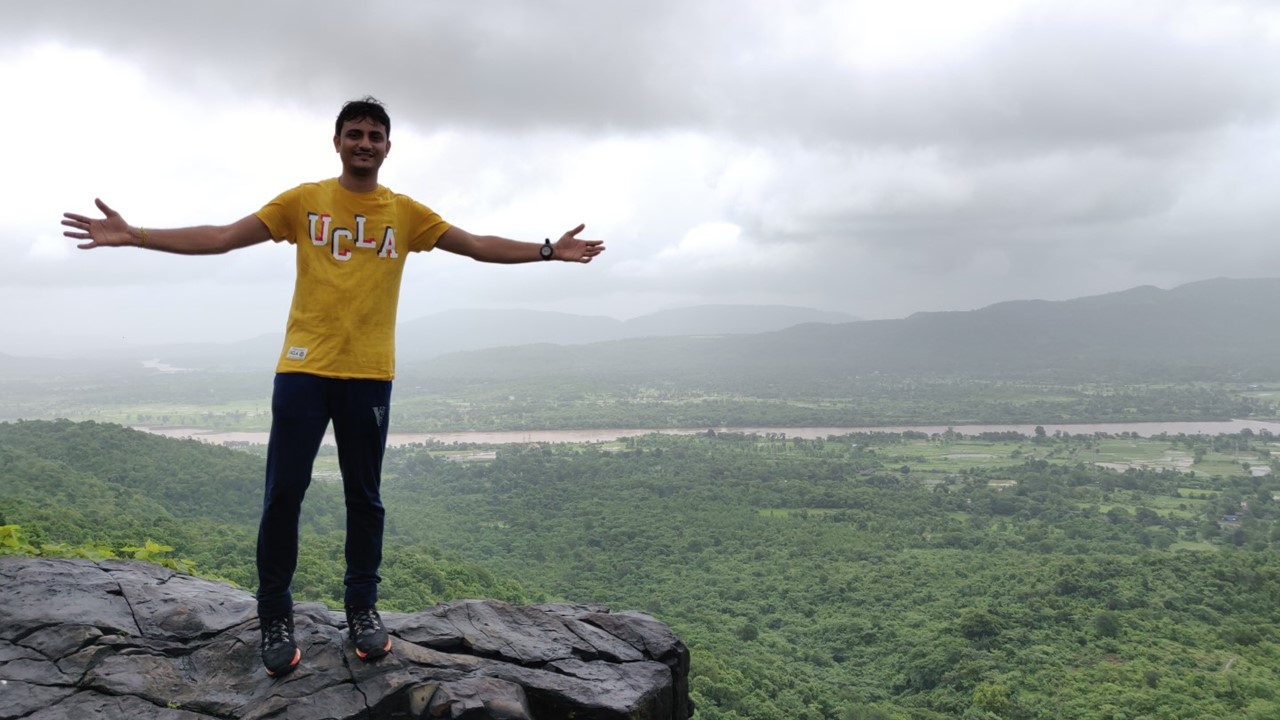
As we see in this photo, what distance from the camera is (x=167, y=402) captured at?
152625 mm

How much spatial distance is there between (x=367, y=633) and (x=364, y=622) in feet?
0.37

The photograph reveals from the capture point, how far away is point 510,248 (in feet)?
19.2

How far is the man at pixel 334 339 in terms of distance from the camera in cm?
511

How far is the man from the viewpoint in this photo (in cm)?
511

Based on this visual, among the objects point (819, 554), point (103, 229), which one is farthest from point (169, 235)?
point (819, 554)

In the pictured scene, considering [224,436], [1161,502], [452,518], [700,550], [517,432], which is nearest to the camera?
[700,550]

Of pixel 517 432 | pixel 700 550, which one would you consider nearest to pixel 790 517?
pixel 700 550

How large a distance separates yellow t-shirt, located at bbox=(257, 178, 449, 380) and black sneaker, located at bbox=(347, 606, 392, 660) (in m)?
1.71

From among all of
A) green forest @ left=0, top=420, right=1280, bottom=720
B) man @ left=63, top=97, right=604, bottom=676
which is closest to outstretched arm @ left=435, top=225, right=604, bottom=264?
man @ left=63, top=97, right=604, bottom=676

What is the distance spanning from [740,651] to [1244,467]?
341 feet

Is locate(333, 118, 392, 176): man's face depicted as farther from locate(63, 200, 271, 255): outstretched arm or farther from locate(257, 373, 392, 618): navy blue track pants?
locate(257, 373, 392, 618): navy blue track pants

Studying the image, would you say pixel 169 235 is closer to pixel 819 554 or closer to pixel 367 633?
pixel 367 633

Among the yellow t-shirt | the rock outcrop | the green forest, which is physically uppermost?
the yellow t-shirt

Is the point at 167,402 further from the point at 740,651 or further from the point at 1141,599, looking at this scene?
the point at 1141,599
